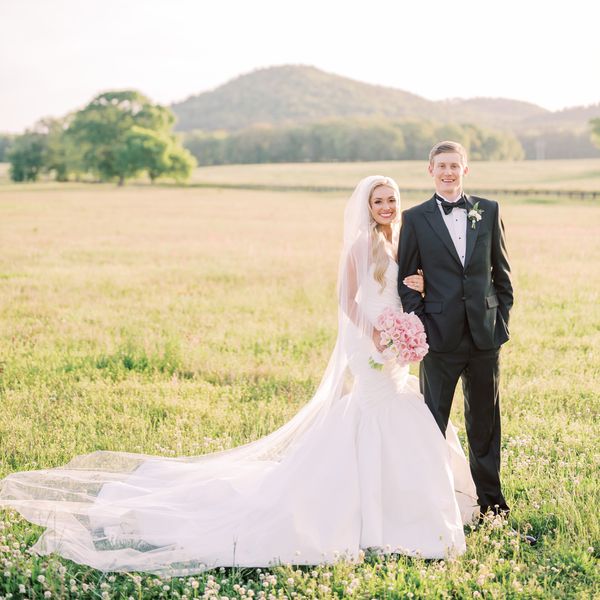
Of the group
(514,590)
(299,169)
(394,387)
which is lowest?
(514,590)

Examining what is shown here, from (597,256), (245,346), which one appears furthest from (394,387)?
(597,256)

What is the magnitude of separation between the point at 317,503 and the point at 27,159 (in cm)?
9516

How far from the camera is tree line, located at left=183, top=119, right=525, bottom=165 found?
120750 mm

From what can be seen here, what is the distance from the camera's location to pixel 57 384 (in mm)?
8719

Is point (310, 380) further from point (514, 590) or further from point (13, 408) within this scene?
point (514, 590)

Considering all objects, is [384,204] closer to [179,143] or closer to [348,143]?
[179,143]

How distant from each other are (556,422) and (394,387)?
2778mm

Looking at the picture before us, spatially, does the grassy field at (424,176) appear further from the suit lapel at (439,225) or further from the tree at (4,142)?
the suit lapel at (439,225)

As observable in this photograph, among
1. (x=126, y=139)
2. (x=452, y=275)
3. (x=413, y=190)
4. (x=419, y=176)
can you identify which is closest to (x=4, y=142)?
(x=126, y=139)

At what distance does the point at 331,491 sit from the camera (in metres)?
5.16

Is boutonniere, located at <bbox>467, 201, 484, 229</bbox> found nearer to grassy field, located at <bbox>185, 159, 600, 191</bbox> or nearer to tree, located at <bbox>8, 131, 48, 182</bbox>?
grassy field, located at <bbox>185, 159, 600, 191</bbox>

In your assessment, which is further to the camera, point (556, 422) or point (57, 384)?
point (57, 384)

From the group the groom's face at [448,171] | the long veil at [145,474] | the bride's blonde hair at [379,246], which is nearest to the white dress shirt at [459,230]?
the groom's face at [448,171]

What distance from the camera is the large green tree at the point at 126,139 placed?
247 ft
